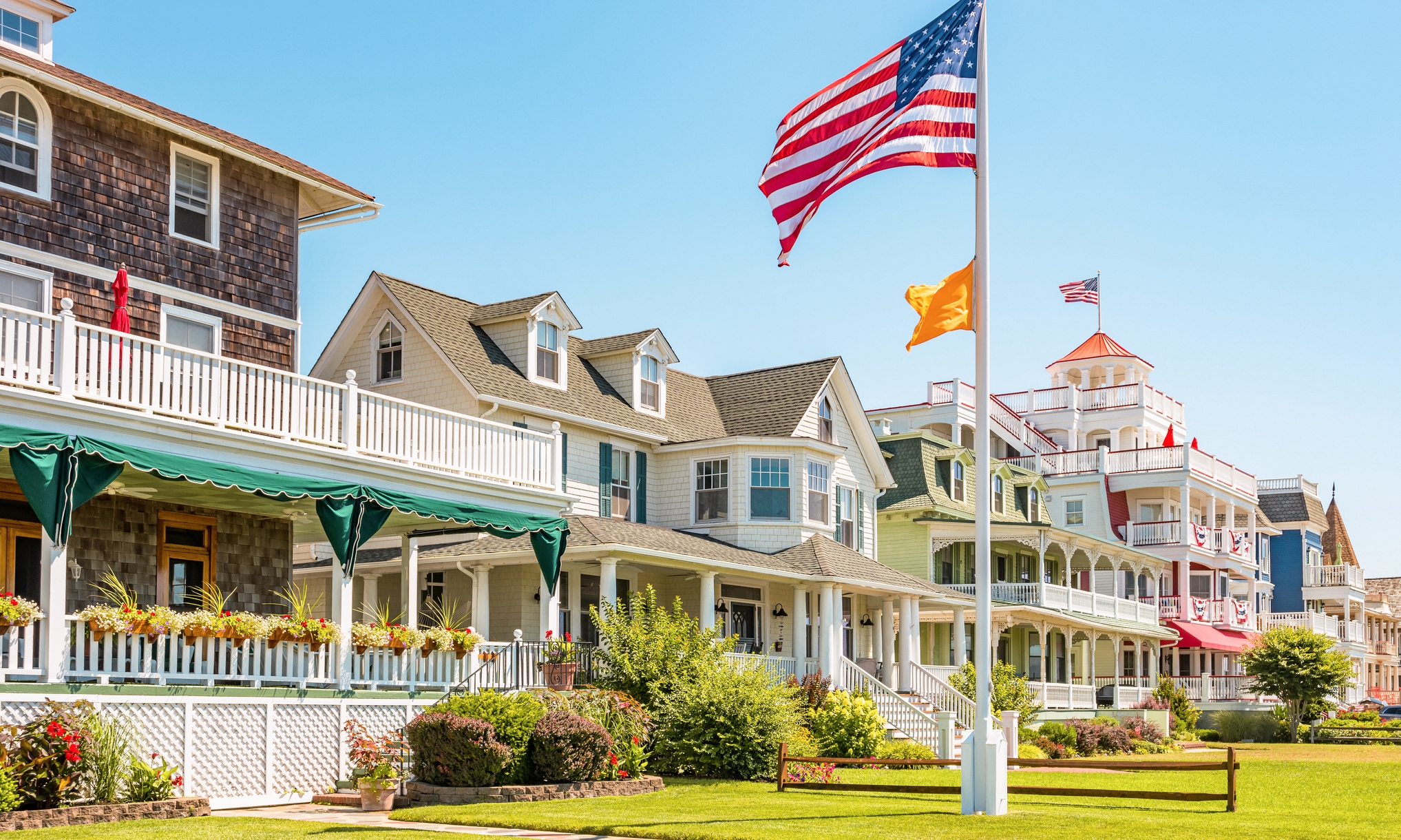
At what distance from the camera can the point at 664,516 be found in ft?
117

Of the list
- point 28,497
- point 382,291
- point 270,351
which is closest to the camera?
point 28,497

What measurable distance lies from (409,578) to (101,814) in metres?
9.59

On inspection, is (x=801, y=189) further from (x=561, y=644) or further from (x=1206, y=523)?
(x=1206, y=523)

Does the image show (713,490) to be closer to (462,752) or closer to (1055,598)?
(462,752)

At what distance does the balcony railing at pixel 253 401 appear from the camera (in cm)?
1777

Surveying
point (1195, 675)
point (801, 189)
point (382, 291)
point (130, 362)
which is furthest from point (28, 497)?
point (1195, 675)

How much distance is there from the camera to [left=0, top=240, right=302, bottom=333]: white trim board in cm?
2091

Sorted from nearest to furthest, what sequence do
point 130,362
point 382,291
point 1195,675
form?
point 130,362 → point 382,291 → point 1195,675

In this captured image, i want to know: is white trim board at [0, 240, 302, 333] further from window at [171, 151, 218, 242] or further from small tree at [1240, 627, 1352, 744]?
small tree at [1240, 627, 1352, 744]

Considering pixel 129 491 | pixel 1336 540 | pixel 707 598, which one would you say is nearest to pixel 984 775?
pixel 129 491

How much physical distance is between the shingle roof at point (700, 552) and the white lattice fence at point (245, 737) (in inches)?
317

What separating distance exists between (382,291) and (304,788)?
13.9 m

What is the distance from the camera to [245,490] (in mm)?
20000

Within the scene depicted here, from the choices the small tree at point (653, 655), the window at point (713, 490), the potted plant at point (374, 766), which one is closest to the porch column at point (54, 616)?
the potted plant at point (374, 766)
